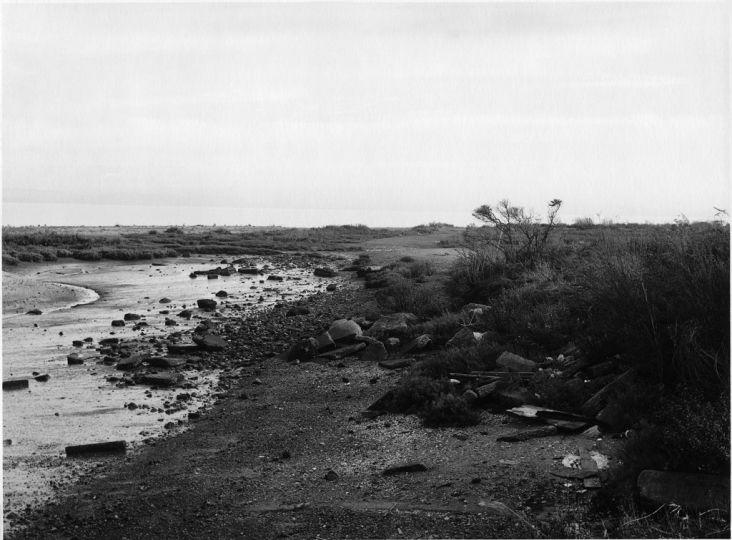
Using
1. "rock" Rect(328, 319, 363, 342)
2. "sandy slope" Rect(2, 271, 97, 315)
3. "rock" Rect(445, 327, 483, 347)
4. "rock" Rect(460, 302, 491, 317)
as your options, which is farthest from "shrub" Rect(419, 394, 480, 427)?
"sandy slope" Rect(2, 271, 97, 315)

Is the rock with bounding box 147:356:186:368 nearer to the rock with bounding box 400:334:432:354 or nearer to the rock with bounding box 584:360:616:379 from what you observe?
the rock with bounding box 400:334:432:354

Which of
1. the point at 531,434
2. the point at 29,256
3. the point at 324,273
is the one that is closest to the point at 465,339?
the point at 531,434

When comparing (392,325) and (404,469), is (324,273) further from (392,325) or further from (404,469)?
(404,469)

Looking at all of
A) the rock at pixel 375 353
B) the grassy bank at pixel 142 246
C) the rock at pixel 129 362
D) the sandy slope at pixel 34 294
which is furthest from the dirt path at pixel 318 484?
the grassy bank at pixel 142 246

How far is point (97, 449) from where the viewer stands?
791cm

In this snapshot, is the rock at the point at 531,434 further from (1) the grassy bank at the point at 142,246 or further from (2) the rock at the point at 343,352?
(1) the grassy bank at the point at 142,246

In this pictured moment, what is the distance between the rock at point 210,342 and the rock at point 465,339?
4.67 m

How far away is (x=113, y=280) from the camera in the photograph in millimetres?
26922

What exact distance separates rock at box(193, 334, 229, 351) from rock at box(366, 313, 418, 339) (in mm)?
2941

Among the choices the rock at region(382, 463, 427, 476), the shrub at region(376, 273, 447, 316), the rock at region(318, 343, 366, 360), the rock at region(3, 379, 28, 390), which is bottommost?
the rock at region(3, 379, 28, 390)

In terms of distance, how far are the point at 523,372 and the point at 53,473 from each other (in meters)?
5.93

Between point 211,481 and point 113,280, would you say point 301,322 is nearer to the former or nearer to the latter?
point 211,481

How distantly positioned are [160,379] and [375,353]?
3.75 metres

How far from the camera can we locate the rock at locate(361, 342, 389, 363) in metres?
12.2
